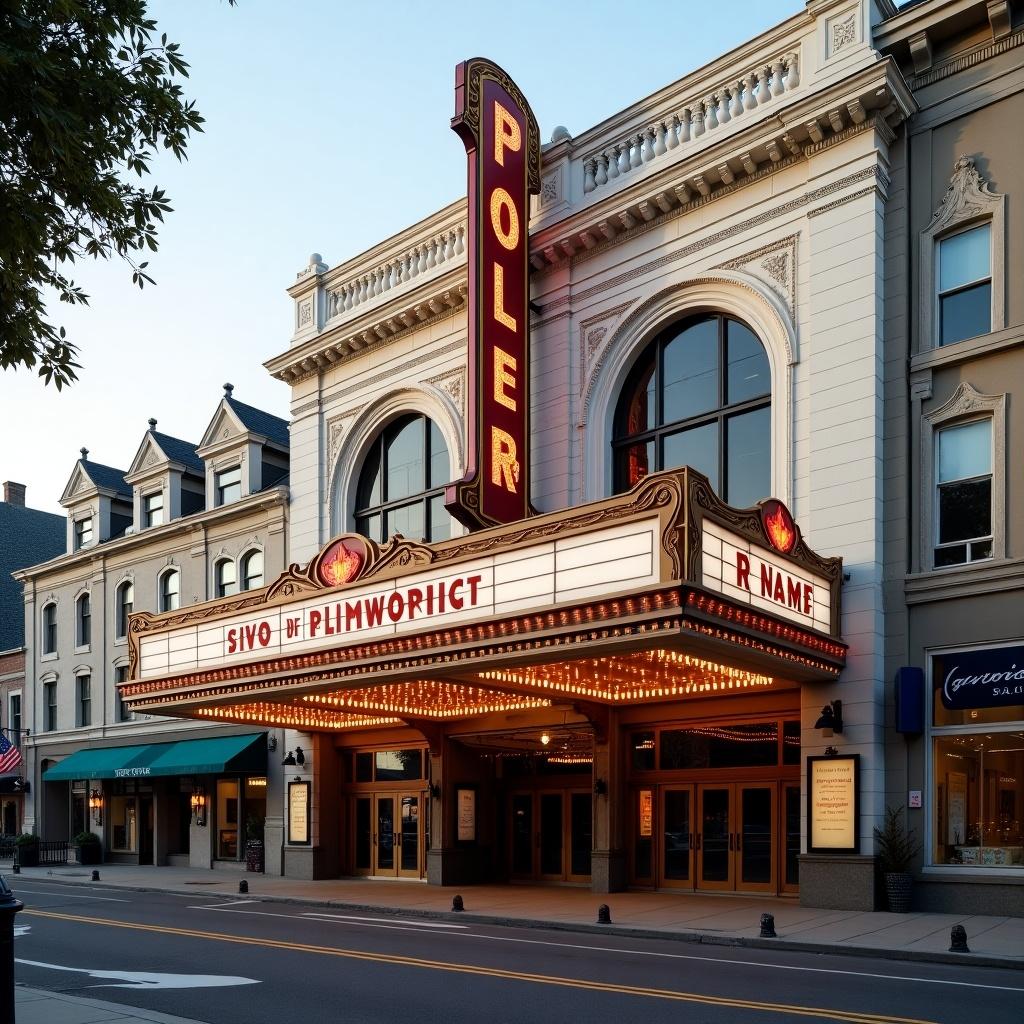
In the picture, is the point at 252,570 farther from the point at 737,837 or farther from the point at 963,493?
the point at 963,493

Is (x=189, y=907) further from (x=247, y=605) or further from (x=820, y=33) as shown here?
(x=820, y=33)

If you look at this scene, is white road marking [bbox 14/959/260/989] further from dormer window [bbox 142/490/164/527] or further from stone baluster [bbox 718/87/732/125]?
dormer window [bbox 142/490/164/527]

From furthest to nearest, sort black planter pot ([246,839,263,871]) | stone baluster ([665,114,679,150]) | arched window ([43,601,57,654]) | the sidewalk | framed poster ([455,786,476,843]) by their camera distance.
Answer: arched window ([43,601,57,654])
black planter pot ([246,839,263,871])
framed poster ([455,786,476,843])
stone baluster ([665,114,679,150])
the sidewalk

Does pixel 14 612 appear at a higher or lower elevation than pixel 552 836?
higher

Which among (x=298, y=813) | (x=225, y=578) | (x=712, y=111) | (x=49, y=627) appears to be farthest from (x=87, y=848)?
(x=712, y=111)

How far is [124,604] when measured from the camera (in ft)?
135

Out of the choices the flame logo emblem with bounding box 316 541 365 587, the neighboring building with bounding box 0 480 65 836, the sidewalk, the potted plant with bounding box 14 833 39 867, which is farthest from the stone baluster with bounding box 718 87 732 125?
the potted plant with bounding box 14 833 39 867

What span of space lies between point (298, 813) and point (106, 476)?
1919cm

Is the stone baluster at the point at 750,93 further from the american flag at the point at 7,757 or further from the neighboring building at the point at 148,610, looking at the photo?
the american flag at the point at 7,757

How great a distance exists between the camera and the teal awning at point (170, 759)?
33.0 m

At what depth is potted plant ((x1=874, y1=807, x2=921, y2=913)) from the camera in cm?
1908

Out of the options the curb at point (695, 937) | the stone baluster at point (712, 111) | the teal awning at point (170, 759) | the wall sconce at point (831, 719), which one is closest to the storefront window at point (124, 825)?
the teal awning at point (170, 759)

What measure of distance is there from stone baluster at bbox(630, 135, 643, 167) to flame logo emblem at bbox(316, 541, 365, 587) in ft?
34.4

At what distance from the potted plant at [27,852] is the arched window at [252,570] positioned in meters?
12.9
